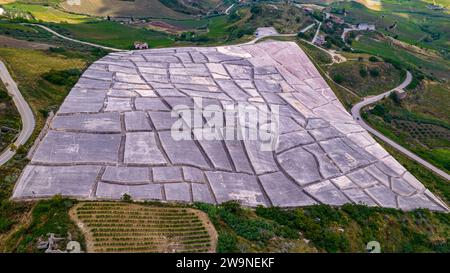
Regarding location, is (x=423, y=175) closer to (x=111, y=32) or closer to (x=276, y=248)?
(x=276, y=248)

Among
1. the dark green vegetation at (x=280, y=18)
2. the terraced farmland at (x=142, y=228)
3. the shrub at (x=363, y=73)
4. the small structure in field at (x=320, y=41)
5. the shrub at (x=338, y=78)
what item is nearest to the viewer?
the terraced farmland at (x=142, y=228)

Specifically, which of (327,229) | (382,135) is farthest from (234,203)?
(382,135)

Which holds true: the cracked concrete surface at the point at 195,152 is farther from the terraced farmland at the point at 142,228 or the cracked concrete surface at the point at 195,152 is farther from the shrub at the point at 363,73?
the shrub at the point at 363,73

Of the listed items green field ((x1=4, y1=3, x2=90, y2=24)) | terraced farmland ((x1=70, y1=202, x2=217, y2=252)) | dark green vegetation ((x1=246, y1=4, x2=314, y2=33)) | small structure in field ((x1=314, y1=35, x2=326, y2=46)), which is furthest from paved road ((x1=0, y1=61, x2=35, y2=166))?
small structure in field ((x1=314, y1=35, x2=326, y2=46))

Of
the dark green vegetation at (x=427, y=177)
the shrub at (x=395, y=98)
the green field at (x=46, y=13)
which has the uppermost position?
the green field at (x=46, y=13)

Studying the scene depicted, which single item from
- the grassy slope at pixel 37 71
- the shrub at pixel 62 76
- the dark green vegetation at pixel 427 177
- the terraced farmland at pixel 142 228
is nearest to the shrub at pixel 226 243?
the terraced farmland at pixel 142 228

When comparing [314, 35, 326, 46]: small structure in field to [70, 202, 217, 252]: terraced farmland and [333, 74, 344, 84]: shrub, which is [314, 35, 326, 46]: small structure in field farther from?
[70, 202, 217, 252]: terraced farmland
